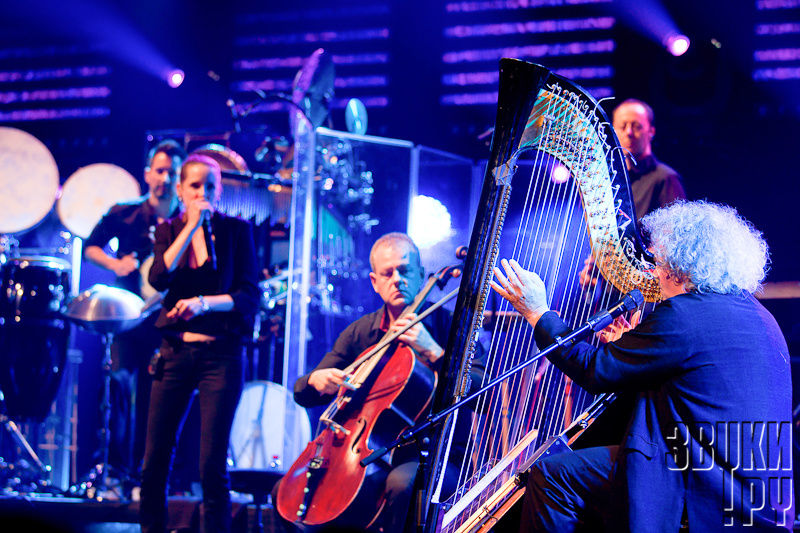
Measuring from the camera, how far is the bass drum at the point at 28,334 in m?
5.43

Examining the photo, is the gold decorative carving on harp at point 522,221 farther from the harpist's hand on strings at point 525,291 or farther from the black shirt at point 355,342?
the black shirt at point 355,342

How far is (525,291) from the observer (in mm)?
2551

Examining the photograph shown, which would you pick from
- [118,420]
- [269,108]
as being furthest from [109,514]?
[269,108]

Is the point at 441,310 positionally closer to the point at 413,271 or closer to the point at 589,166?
the point at 413,271

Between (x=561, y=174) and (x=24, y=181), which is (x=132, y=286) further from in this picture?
(x=561, y=174)

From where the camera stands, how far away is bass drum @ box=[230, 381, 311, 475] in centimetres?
508

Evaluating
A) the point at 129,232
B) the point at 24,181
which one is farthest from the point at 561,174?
the point at 24,181

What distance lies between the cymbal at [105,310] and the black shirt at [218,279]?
46.5 inches

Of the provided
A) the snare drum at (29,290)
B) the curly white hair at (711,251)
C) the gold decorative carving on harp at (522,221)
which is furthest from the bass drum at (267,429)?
the curly white hair at (711,251)

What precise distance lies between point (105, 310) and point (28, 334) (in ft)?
2.98

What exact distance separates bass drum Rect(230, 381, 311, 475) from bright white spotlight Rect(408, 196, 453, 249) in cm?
142

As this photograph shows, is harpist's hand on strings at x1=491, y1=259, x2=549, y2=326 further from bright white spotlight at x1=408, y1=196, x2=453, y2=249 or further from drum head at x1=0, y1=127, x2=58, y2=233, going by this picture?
drum head at x1=0, y1=127, x2=58, y2=233

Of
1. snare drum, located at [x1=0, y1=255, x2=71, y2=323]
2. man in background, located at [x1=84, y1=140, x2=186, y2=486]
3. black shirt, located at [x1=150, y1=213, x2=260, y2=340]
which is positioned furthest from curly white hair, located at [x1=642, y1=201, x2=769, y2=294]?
snare drum, located at [x1=0, y1=255, x2=71, y2=323]

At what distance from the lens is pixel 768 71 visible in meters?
5.53
